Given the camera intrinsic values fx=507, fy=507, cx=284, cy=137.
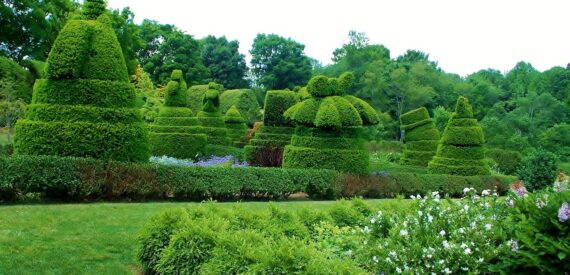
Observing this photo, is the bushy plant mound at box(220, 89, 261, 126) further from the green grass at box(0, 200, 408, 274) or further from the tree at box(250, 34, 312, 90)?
the green grass at box(0, 200, 408, 274)

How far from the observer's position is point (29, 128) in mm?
10766

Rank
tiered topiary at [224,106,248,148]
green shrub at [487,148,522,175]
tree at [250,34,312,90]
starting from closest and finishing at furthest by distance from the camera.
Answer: green shrub at [487,148,522,175]
tiered topiary at [224,106,248,148]
tree at [250,34,312,90]

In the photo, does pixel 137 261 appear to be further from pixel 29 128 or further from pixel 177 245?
pixel 29 128

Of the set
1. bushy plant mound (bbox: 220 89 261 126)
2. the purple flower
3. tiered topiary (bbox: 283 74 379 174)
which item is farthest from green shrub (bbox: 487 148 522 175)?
the purple flower

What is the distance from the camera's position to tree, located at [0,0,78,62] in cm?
3325

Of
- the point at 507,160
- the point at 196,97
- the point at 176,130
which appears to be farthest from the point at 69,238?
the point at 196,97

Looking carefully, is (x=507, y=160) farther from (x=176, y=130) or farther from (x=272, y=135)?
(x=176, y=130)

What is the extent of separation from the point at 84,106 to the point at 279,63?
4863 cm

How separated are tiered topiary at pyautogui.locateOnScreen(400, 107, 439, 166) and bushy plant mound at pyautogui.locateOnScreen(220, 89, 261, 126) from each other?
60.3 ft

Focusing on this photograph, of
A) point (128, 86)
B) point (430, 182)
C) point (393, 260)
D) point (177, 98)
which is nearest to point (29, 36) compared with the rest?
point (177, 98)

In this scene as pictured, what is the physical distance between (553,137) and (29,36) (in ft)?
126

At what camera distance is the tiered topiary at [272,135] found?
20.2m

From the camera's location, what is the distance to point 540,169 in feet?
65.6

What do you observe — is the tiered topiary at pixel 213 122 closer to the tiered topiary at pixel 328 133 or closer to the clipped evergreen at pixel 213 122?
the clipped evergreen at pixel 213 122
